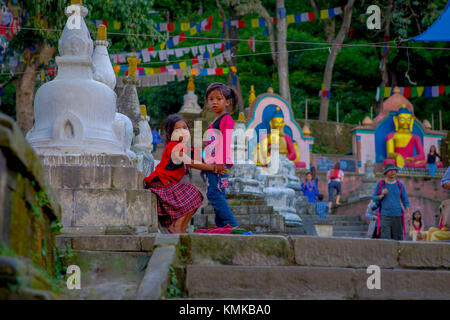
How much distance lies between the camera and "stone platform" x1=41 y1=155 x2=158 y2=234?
219 inches

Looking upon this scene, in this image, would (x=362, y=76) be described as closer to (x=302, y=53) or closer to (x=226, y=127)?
(x=302, y=53)

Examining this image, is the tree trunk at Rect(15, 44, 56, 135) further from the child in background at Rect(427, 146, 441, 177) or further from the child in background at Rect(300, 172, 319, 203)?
the child in background at Rect(427, 146, 441, 177)

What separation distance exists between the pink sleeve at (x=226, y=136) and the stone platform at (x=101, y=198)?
35.3 inches

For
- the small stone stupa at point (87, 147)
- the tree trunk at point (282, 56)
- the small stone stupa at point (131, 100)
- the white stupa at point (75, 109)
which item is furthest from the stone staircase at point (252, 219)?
the tree trunk at point (282, 56)

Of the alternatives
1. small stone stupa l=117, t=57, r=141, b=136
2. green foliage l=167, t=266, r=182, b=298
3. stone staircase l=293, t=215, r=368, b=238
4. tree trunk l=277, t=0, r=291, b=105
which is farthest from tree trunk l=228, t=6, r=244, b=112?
green foliage l=167, t=266, r=182, b=298

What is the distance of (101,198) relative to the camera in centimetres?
565

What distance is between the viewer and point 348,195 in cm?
2062

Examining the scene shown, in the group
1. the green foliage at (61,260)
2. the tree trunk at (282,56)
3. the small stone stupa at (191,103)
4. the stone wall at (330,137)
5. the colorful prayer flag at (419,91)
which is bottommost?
the green foliage at (61,260)

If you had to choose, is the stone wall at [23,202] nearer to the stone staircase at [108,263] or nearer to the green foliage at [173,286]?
the stone staircase at [108,263]

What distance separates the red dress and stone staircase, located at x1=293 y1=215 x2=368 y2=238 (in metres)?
7.88

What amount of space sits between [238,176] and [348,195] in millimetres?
9159

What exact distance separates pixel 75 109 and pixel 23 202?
337 cm

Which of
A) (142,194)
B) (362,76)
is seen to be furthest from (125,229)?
(362,76)

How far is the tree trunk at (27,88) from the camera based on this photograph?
592 inches
